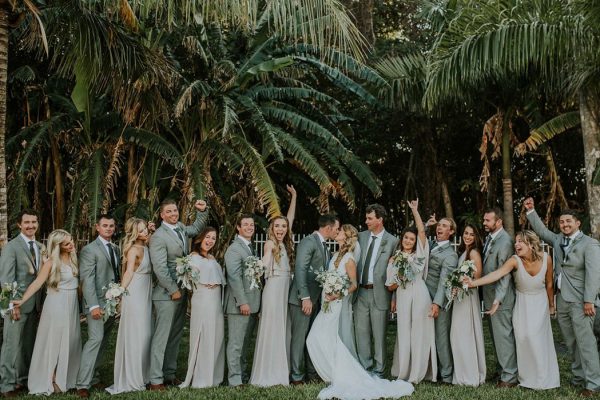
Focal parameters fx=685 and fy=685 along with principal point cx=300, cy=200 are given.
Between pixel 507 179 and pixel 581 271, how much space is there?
726cm

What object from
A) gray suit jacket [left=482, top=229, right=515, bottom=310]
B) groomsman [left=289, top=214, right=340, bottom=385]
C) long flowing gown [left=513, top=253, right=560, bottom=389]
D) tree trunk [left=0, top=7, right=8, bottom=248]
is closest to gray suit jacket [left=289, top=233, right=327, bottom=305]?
groomsman [left=289, top=214, right=340, bottom=385]

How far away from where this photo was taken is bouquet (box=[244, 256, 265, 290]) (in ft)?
25.3

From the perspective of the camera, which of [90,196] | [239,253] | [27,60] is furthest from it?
[27,60]

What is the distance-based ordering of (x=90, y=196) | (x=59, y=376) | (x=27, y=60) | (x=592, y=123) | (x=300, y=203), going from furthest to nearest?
(x=300, y=203) → (x=27, y=60) → (x=90, y=196) → (x=592, y=123) → (x=59, y=376)

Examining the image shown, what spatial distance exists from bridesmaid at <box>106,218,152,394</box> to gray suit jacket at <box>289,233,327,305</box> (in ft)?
5.57

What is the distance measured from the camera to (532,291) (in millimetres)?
7766

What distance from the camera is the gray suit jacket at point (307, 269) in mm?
8047

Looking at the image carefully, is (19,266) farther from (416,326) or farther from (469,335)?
(469,335)

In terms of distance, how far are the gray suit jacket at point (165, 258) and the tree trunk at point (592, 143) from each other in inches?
243

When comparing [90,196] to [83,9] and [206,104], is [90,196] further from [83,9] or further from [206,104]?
[83,9]

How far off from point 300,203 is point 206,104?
6259 mm

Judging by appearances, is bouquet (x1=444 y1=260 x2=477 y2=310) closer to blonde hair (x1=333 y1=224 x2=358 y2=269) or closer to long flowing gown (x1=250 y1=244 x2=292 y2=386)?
blonde hair (x1=333 y1=224 x2=358 y2=269)

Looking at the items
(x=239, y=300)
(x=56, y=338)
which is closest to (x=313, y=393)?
(x=239, y=300)

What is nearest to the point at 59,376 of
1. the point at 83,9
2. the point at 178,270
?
the point at 178,270
